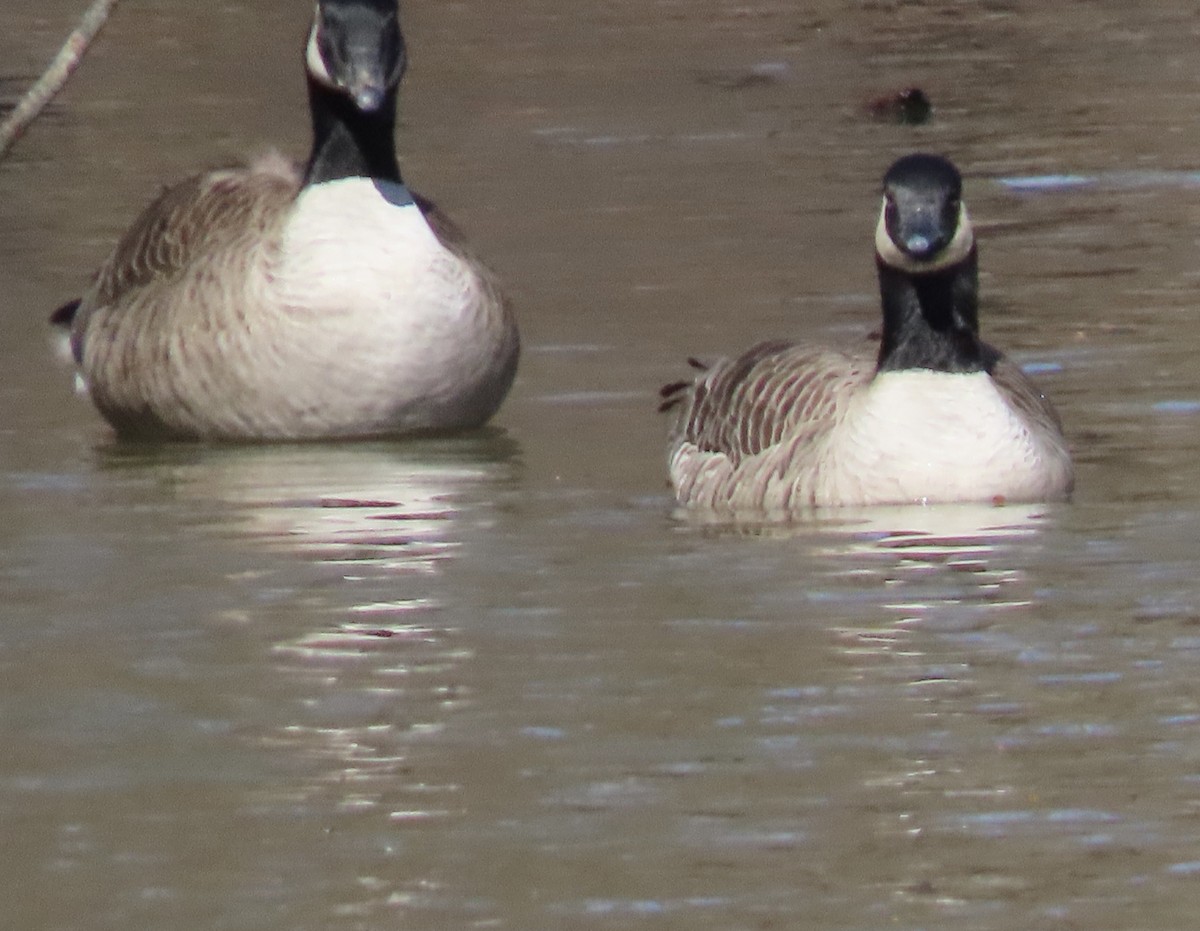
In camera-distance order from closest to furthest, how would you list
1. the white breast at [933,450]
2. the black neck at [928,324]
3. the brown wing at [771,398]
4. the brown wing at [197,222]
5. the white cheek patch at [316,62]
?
the white breast at [933,450] < the black neck at [928,324] < the brown wing at [771,398] < the white cheek patch at [316,62] < the brown wing at [197,222]

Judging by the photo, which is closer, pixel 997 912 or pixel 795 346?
pixel 997 912

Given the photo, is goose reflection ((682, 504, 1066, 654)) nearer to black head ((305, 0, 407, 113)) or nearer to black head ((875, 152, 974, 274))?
black head ((875, 152, 974, 274))

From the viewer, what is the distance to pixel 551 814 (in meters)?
6.87

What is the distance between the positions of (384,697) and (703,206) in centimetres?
829

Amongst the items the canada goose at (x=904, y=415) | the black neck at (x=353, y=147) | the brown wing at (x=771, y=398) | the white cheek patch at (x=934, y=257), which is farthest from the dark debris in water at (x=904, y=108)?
the white cheek patch at (x=934, y=257)

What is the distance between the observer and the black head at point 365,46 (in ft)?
38.1

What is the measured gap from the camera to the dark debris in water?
18.1 metres

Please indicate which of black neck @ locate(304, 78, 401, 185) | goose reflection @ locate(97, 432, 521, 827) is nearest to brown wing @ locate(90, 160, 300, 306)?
black neck @ locate(304, 78, 401, 185)

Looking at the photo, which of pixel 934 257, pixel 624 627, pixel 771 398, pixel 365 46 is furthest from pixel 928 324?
pixel 365 46

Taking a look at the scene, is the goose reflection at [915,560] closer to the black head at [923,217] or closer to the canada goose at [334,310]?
the black head at [923,217]

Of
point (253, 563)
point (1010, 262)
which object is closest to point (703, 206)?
point (1010, 262)

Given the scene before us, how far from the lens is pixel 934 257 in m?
10.1

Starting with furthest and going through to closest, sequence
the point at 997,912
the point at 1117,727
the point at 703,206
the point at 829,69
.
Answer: the point at 829,69
the point at 703,206
the point at 1117,727
the point at 997,912

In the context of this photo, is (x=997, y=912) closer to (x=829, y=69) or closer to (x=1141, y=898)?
(x=1141, y=898)
